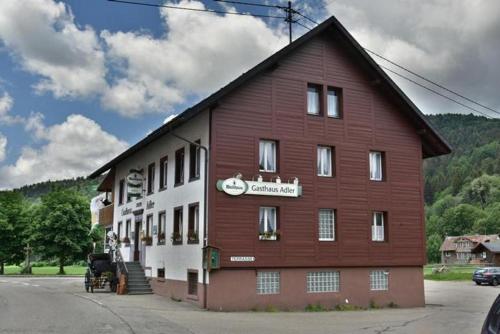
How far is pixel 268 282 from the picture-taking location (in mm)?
21875

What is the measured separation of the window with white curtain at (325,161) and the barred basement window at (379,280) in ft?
14.5

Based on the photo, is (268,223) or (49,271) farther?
(49,271)

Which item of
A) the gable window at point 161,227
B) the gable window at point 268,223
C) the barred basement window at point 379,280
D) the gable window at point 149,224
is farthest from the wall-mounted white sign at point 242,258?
the gable window at point 149,224

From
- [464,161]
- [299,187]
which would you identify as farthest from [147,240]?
[464,161]

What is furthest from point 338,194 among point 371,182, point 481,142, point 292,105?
point 481,142

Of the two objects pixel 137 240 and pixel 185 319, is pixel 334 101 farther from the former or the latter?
pixel 137 240

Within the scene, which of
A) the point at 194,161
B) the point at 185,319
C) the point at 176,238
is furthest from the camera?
the point at 176,238

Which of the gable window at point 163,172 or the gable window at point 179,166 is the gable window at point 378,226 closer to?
the gable window at point 179,166

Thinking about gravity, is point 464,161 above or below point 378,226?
above

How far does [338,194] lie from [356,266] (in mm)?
2908

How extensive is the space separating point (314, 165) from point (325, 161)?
0.83 m

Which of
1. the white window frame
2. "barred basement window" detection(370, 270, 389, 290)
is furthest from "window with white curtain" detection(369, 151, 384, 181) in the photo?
"barred basement window" detection(370, 270, 389, 290)

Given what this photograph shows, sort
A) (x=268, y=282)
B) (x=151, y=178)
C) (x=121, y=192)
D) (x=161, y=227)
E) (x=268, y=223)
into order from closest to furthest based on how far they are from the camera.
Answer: (x=268, y=282) → (x=268, y=223) → (x=161, y=227) → (x=151, y=178) → (x=121, y=192)

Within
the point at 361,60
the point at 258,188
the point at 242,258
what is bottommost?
the point at 242,258
